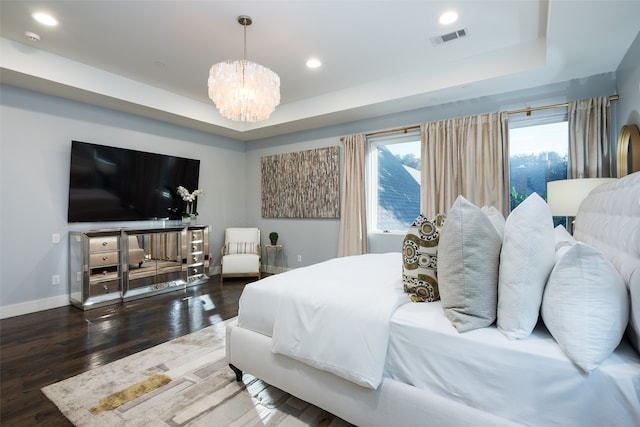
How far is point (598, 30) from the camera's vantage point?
2457mm

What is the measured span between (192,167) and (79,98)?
176 centimetres

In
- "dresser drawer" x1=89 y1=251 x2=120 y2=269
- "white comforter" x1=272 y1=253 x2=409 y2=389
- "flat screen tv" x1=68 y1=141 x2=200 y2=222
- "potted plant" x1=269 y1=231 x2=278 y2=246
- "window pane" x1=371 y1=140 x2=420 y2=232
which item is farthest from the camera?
"potted plant" x1=269 y1=231 x2=278 y2=246

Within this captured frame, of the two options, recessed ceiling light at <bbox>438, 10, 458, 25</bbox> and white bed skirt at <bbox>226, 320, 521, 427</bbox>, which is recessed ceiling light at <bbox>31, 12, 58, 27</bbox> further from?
recessed ceiling light at <bbox>438, 10, 458, 25</bbox>

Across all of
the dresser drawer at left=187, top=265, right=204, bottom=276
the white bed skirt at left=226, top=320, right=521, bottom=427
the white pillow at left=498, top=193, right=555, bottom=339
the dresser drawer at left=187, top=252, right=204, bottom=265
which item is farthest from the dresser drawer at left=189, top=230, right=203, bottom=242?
the white pillow at left=498, top=193, right=555, bottom=339

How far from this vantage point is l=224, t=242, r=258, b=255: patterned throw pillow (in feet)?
18.1

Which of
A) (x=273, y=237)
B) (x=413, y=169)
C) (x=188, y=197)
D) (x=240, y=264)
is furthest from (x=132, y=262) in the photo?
(x=413, y=169)

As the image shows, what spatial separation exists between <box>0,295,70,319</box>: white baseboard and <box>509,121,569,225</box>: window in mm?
5786

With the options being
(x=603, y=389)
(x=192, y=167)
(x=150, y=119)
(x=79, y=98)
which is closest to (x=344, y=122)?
(x=192, y=167)

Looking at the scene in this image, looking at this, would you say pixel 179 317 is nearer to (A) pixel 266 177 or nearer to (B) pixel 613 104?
(A) pixel 266 177

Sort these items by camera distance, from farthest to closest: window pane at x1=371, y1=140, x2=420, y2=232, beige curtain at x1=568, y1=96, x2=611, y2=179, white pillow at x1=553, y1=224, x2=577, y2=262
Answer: window pane at x1=371, y1=140, x2=420, y2=232 < beige curtain at x1=568, y1=96, x2=611, y2=179 < white pillow at x1=553, y1=224, x2=577, y2=262

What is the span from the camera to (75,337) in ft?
9.61

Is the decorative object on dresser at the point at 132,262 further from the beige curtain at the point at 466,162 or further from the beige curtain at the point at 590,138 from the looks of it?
the beige curtain at the point at 590,138

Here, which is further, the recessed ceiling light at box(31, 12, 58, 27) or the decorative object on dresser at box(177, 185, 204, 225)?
the decorative object on dresser at box(177, 185, 204, 225)

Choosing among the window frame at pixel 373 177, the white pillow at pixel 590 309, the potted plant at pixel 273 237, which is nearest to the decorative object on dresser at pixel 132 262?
the potted plant at pixel 273 237
